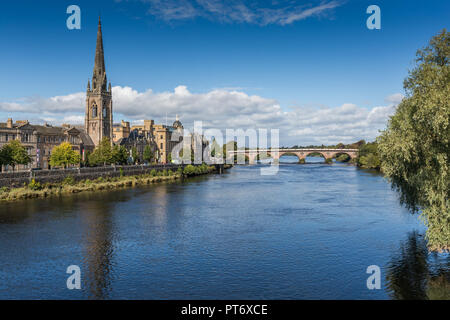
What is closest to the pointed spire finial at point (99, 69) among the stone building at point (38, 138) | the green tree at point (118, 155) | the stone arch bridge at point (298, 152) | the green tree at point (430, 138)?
the stone building at point (38, 138)

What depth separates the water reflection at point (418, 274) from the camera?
1995 cm

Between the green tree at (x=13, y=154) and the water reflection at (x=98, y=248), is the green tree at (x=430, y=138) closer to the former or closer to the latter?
the water reflection at (x=98, y=248)

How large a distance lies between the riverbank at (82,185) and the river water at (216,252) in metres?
5.31

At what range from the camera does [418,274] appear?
73.7 feet

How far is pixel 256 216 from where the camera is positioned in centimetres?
4181

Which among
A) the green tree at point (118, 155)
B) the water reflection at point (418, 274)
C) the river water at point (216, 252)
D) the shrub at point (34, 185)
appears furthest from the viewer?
the green tree at point (118, 155)

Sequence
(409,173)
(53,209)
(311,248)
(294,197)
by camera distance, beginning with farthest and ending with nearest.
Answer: (294,197), (53,209), (311,248), (409,173)

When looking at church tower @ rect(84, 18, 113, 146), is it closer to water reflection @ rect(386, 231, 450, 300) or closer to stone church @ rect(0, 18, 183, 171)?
stone church @ rect(0, 18, 183, 171)

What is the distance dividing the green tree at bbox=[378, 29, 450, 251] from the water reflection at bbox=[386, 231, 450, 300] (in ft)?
5.52

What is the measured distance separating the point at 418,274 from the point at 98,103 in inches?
4214

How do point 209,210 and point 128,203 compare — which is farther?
point 128,203
